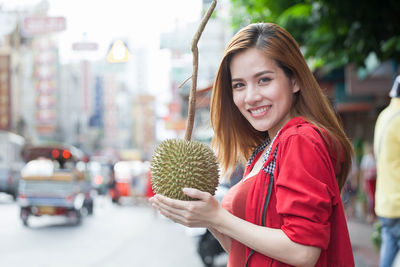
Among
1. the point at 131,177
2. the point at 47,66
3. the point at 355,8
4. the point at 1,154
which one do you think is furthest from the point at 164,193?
the point at 47,66

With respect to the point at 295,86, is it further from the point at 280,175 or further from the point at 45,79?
the point at 45,79

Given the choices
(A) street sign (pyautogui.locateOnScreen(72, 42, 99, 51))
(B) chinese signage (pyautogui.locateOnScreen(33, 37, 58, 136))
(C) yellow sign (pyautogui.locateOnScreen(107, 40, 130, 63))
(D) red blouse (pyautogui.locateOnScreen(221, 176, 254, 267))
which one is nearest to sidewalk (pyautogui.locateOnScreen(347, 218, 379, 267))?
(D) red blouse (pyautogui.locateOnScreen(221, 176, 254, 267))

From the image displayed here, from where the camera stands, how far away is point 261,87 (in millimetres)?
1528

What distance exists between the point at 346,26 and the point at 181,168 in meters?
4.33

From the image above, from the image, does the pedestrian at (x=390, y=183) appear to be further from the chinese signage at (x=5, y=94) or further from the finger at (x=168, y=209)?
the chinese signage at (x=5, y=94)

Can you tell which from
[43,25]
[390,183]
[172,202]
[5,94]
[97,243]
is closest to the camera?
[172,202]

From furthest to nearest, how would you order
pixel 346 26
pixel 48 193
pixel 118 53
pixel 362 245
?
pixel 48 193
pixel 118 53
pixel 362 245
pixel 346 26

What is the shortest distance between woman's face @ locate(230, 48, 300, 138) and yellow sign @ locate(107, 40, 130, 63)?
8840mm

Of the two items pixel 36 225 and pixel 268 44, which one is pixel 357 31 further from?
pixel 36 225

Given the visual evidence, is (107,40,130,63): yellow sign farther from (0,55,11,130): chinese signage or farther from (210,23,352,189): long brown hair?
(0,55,11,130): chinese signage

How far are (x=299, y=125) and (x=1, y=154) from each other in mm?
30338

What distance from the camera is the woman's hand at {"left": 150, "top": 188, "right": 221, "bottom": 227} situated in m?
1.37

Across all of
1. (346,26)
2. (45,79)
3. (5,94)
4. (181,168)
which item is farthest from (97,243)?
(45,79)

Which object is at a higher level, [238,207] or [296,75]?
[296,75]
